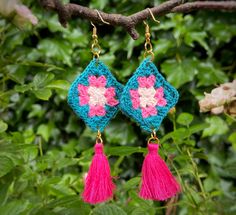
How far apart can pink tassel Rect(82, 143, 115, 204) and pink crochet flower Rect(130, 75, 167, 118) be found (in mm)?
81

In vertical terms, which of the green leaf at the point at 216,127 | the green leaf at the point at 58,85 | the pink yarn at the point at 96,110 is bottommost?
the pink yarn at the point at 96,110

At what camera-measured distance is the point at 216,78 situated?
3.66 feet

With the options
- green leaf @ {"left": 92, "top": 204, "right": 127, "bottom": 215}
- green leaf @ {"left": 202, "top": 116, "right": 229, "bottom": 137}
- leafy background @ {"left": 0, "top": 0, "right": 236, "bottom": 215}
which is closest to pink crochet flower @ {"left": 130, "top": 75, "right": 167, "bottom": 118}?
green leaf @ {"left": 92, "top": 204, "right": 127, "bottom": 215}

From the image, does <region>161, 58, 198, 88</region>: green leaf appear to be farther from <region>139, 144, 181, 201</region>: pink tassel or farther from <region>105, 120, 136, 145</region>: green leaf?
<region>139, 144, 181, 201</region>: pink tassel

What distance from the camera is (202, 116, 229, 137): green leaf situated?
1084 mm

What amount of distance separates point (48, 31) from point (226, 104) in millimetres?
757

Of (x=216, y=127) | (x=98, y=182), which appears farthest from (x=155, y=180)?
(x=216, y=127)

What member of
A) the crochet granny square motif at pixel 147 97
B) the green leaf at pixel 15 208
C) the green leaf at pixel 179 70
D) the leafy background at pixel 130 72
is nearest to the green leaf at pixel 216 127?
the leafy background at pixel 130 72

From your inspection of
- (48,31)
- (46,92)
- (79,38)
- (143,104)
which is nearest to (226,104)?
(143,104)

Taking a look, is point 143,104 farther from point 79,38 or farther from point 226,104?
point 79,38

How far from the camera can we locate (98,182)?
56 cm

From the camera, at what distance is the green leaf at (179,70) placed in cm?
111

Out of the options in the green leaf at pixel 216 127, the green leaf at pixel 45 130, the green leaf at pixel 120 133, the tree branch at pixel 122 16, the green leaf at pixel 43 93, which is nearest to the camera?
the tree branch at pixel 122 16

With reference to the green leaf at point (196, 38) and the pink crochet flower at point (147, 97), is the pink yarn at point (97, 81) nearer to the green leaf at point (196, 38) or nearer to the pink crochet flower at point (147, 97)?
the pink crochet flower at point (147, 97)
